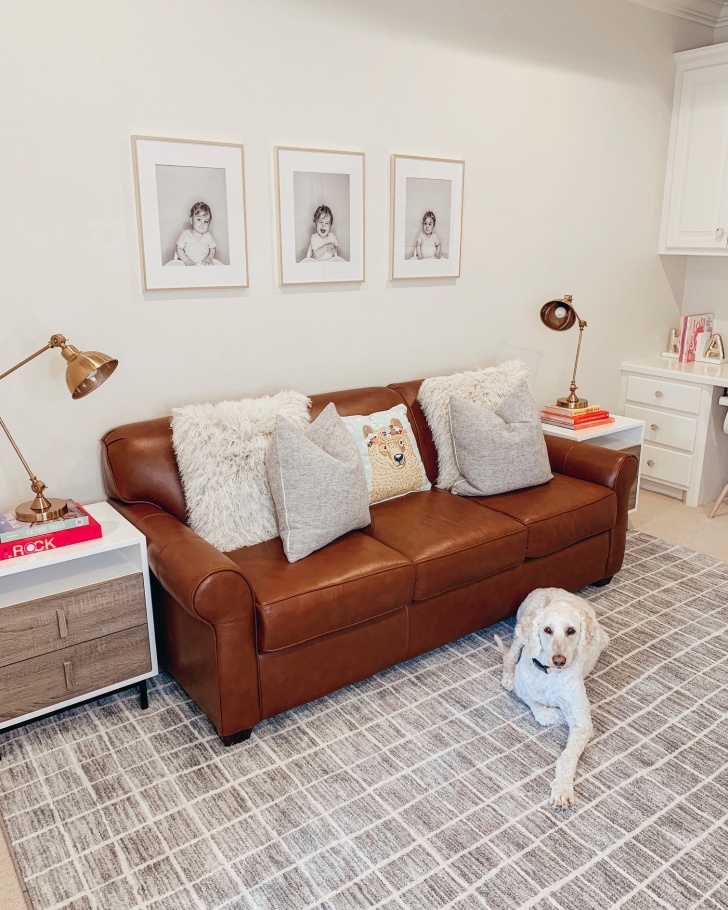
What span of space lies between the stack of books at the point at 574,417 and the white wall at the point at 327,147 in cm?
38

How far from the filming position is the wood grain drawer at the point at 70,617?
86.4 inches

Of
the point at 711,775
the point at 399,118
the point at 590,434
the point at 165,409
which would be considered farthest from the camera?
the point at 590,434

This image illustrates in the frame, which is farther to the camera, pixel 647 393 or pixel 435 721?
pixel 647 393

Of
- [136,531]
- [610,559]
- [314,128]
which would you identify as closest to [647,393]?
[610,559]

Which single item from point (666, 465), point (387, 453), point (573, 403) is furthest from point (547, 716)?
point (666, 465)

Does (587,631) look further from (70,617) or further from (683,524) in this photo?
(683,524)

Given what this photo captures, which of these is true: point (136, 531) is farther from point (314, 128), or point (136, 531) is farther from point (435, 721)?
point (314, 128)

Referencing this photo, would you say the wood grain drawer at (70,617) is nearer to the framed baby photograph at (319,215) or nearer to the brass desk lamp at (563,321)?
the framed baby photograph at (319,215)

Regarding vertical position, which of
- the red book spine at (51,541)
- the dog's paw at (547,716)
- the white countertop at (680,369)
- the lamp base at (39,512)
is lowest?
the dog's paw at (547,716)

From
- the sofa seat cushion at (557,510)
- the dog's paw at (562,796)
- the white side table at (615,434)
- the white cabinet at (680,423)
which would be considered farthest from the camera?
the white cabinet at (680,423)

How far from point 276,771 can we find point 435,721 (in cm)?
54

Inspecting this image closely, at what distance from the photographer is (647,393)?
4.43 m

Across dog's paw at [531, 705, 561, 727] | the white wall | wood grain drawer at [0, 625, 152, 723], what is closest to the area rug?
dog's paw at [531, 705, 561, 727]

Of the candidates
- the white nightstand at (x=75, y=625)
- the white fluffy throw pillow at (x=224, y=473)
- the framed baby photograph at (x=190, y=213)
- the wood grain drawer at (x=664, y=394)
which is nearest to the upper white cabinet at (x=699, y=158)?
the wood grain drawer at (x=664, y=394)
